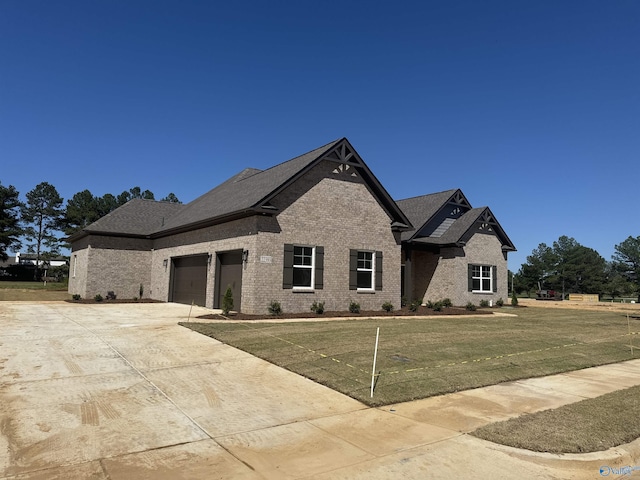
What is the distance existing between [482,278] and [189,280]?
17937 millimetres

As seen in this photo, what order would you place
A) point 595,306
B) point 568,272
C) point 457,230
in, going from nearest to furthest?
point 457,230
point 595,306
point 568,272

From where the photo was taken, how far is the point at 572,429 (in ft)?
17.1

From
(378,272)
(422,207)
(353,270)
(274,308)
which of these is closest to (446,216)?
(422,207)

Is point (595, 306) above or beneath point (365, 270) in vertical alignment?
beneath

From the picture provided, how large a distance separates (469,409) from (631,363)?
6.50 metres

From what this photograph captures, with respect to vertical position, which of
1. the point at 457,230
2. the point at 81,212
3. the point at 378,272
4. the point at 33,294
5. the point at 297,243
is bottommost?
the point at 33,294

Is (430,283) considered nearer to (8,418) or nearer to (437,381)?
(437,381)

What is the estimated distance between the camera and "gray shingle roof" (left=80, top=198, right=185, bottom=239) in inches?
1025

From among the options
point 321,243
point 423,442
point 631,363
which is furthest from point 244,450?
point 321,243

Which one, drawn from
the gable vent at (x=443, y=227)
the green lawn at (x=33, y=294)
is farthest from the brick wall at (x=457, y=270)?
the green lawn at (x=33, y=294)

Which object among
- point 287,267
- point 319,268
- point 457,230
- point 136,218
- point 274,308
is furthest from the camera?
point 136,218

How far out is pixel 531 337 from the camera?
1262 cm

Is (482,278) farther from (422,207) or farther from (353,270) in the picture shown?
(353,270)

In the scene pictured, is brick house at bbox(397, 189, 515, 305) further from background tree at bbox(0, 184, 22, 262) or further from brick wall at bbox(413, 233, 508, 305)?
background tree at bbox(0, 184, 22, 262)
